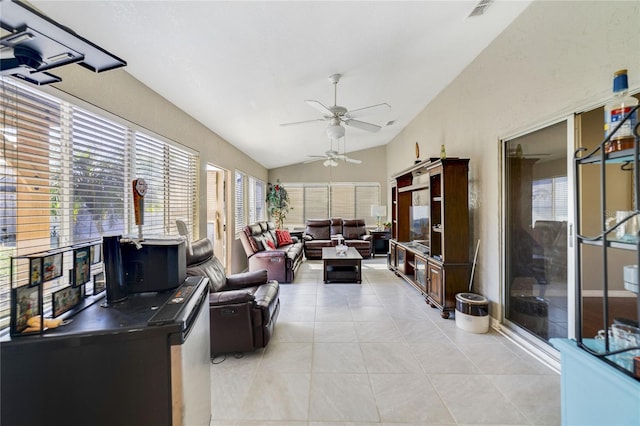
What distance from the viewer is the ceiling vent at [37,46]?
806mm

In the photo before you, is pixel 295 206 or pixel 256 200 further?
pixel 295 206

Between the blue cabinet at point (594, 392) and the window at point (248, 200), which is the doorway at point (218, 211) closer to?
the window at point (248, 200)

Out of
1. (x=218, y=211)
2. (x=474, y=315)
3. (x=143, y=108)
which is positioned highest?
(x=143, y=108)

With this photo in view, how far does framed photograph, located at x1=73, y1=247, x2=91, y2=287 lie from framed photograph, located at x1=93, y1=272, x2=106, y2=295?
0.07m

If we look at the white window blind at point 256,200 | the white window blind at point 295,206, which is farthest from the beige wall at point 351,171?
the white window blind at point 256,200

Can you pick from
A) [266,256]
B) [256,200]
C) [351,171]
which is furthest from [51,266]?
[351,171]

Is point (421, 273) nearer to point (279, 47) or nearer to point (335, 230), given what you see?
point (279, 47)

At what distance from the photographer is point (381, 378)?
2129 mm

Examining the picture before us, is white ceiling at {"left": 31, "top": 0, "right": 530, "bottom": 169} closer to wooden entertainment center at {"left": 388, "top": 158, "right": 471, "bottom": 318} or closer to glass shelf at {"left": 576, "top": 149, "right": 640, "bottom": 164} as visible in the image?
wooden entertainment center at {"left": 388, "top": 158, "right": 471, "bottom": 318}

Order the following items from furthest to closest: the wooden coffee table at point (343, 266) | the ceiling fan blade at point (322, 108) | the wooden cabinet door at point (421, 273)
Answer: the wooden coffee table at point (343, 266) → the wooden cabinet door at point (421, 273) → the ceiling fan blade at point (322, 108)

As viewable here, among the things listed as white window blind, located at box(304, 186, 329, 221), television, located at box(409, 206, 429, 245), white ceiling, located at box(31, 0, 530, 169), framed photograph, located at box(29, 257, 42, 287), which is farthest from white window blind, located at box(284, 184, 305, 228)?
framed photograph, located at box(29, 257, 42, 287)

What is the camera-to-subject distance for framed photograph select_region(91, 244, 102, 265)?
1.30m

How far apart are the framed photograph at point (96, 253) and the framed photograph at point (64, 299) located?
0.14m

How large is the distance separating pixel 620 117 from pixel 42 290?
2483mm
